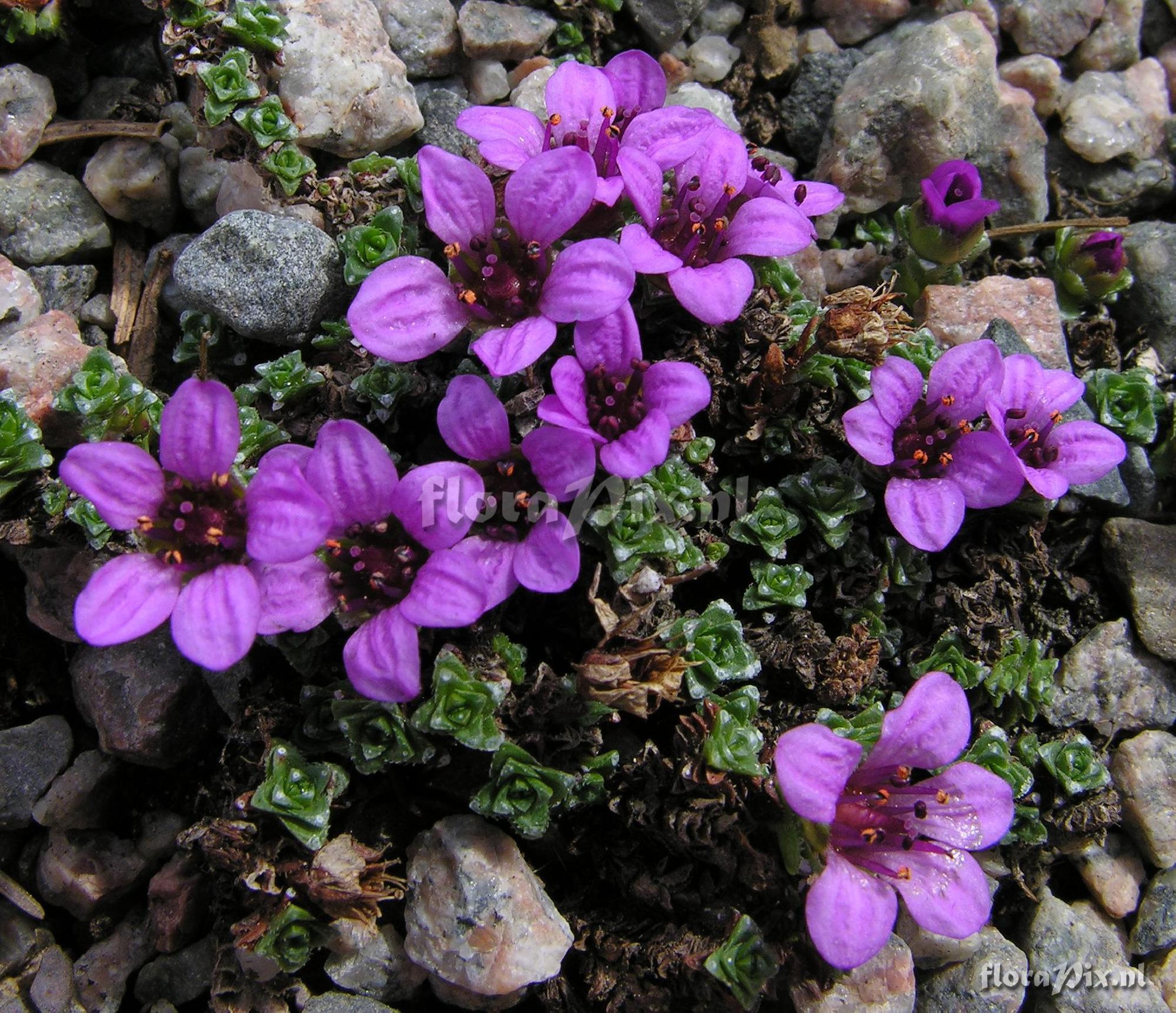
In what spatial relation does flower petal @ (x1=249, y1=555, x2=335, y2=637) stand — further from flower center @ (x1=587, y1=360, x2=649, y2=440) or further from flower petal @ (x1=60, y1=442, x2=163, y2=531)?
flower center @ (x1=587, y1=360, x2=649, y2=440)

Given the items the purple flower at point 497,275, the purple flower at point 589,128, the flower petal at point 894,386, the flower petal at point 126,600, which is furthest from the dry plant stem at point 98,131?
the flower petal at point 894,386

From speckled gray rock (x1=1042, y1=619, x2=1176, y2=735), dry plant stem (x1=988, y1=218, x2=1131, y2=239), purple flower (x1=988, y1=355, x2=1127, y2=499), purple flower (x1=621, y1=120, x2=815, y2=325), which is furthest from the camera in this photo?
dry plant stem (x1=988, y1=218, x2=1131, y2=239)

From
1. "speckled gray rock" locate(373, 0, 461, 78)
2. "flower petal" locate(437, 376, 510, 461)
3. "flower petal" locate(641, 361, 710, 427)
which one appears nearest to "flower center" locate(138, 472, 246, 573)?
"flower petal" locate(437, 376, 510, 461)

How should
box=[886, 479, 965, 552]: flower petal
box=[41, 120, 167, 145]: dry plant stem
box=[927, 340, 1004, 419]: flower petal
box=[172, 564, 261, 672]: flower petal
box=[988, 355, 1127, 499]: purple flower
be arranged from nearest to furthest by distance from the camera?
box=[172, 564, 261, 672]: flower petal, box=[886, 479, 965, 552]: flower petal, box=[927, 340, 1004, 419]: flower petal, box=[988, 355, 1127, 499]: purple flower, box=[41, 120, 167, 145]: dry plant stem

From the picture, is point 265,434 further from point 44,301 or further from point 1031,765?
point 1031,765

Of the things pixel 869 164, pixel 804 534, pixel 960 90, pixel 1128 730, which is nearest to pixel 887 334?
pixel 804 534

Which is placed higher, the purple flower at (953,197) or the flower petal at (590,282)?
the flower petal at (590,282)

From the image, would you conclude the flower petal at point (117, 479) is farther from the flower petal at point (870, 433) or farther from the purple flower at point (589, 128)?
the flower petal at point (870, 433)
